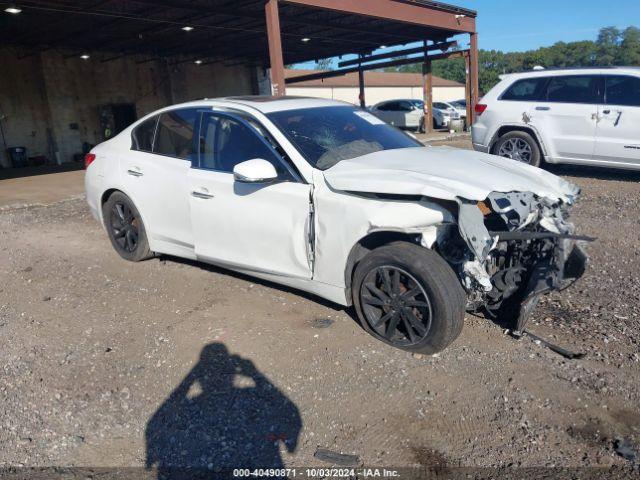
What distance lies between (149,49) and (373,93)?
99.4 feet

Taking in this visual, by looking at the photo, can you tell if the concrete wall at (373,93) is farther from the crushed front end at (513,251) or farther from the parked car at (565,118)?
the crushed front end at (513,251)

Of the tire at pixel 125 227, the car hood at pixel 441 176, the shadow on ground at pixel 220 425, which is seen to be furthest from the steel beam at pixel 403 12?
the shadow on ground at pixel 220 425

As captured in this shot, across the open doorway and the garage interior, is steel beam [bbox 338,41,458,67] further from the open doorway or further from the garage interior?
the open doorway

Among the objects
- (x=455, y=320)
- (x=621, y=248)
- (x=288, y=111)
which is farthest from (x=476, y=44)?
(x=455, y=320)

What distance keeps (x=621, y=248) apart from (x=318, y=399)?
389 cm

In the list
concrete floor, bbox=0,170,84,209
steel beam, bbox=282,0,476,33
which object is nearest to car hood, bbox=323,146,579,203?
concrete floor, bbox=0,170,84,209

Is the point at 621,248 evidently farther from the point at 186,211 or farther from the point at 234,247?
the point at 186,211

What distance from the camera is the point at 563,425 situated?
2789mm

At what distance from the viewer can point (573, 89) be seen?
27.5 feet

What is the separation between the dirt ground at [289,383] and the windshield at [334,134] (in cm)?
124

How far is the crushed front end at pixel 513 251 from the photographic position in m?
3.17

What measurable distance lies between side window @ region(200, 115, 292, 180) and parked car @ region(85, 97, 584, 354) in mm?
12

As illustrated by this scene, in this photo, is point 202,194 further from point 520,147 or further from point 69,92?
point 69,92

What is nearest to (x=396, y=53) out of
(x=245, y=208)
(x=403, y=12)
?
(x=403, y=12)
